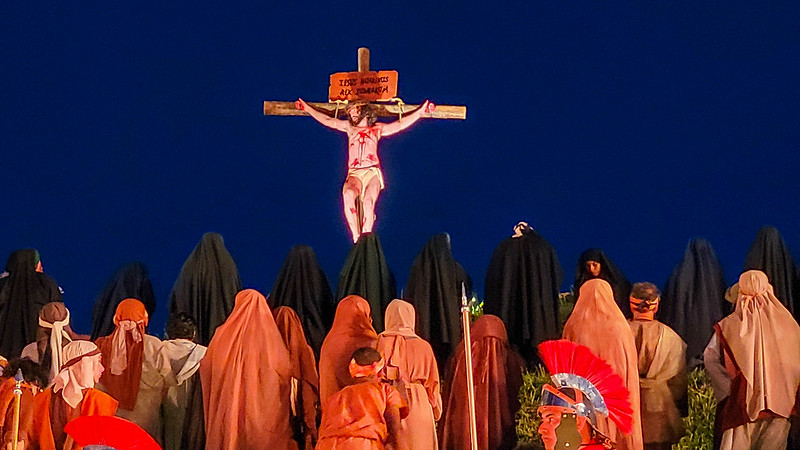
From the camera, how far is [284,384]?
1060cm

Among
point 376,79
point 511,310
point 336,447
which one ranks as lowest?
point 336,447

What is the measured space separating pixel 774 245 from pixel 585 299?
1726 mm

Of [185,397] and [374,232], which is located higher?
[374,232]

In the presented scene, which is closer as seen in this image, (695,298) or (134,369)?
(134,369)

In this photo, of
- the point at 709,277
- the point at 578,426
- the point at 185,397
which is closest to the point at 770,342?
the point at 709,277

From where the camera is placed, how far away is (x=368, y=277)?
38.6 ft

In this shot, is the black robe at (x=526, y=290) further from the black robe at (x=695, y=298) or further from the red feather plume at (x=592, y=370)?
the red feather plume at (x=592, y=370)

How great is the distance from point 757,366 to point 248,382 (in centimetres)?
339

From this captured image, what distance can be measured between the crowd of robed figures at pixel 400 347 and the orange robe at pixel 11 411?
0.08 ft

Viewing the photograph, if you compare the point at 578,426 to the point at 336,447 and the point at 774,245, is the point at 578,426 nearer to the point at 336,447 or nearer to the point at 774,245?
the point at 336,447

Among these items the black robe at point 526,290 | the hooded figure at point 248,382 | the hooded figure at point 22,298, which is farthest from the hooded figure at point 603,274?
the hooded figure at point 22,298

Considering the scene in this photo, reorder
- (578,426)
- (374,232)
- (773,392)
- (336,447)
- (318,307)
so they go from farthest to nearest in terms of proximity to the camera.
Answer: (374,232)
(318,307)
(773,392)
(336,447)
(578,426)

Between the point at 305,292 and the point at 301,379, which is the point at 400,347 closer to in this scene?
the point at 301,379

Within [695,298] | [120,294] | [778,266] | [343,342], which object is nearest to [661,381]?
[695,298]
